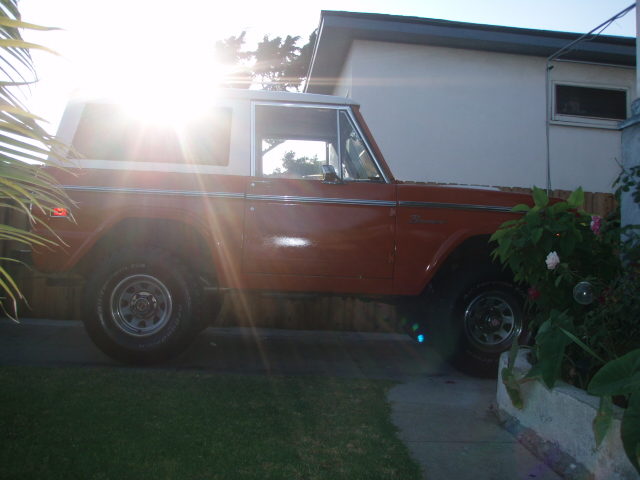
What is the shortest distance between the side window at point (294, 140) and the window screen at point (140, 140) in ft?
1.21

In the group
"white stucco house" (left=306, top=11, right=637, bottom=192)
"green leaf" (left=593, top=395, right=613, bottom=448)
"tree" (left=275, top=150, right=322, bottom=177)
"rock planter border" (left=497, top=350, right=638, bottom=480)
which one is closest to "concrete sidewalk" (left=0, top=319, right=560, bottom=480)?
"rock planter border" (left=497, top=350, right=638, bottom=480)

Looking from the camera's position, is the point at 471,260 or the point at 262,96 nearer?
the point at 262,96

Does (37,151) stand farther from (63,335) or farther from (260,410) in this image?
(63,335)

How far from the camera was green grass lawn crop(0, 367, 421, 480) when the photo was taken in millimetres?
2428

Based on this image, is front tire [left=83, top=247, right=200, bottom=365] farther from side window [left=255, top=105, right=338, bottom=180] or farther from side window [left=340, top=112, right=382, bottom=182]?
side window [left=340, top=112, right=382, bottom=182]

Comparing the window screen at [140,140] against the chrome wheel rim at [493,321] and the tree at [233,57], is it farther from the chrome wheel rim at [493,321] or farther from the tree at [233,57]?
the tree at [233,57]

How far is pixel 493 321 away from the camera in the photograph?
459cm

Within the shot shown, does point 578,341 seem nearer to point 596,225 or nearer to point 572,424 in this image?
point 572,424

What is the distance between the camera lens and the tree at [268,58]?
933 inches

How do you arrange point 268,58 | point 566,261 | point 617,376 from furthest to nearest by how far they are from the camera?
1. point 268,58
2. point 566,261
3. point 617,376

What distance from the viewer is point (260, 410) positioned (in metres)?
3.30

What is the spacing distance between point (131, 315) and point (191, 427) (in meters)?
1.78

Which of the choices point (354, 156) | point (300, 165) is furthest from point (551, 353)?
point (300, 165)

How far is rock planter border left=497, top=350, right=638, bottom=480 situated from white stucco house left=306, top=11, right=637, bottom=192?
18.5 feet
